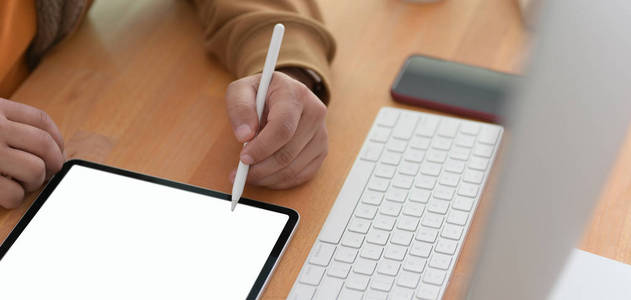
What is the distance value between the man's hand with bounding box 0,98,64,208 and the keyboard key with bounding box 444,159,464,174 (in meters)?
0.37

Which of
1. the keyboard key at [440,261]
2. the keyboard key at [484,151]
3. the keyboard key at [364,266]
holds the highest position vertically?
the keyboard key at [484,151]

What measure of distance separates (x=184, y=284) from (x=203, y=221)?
69 mm

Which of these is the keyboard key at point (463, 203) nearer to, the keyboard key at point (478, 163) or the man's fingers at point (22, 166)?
the keyboard key at point (478, 163)

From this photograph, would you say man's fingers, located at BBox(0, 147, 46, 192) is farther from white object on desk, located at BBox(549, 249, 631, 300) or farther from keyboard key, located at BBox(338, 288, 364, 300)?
white object on desk, located at BBox(549, 249, 631, 300)

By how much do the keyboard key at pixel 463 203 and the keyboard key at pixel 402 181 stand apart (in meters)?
0.05

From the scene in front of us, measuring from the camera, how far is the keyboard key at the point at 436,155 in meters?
0.66

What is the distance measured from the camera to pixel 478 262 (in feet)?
0.72

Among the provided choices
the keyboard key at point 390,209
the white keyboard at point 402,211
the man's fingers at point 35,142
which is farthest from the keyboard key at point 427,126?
the man's fingers at point 35,142

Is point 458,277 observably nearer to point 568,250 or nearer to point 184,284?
point 184,284

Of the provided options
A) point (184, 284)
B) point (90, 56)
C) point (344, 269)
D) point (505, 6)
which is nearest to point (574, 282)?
point (344, 269)

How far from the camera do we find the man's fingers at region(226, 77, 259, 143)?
0.61 metres

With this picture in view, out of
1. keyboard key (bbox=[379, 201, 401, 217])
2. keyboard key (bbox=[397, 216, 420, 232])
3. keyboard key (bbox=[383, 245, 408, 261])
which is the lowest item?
keyboard key (bbox=[383, 245, 408, 261])

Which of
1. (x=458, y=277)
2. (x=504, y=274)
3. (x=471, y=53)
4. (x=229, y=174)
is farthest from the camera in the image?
(x=471, y=53)

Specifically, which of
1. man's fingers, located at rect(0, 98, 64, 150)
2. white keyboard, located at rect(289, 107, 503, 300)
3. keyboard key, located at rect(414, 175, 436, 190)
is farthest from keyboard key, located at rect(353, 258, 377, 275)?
man's fingers, located at rect(0, 98, 64, 150)
